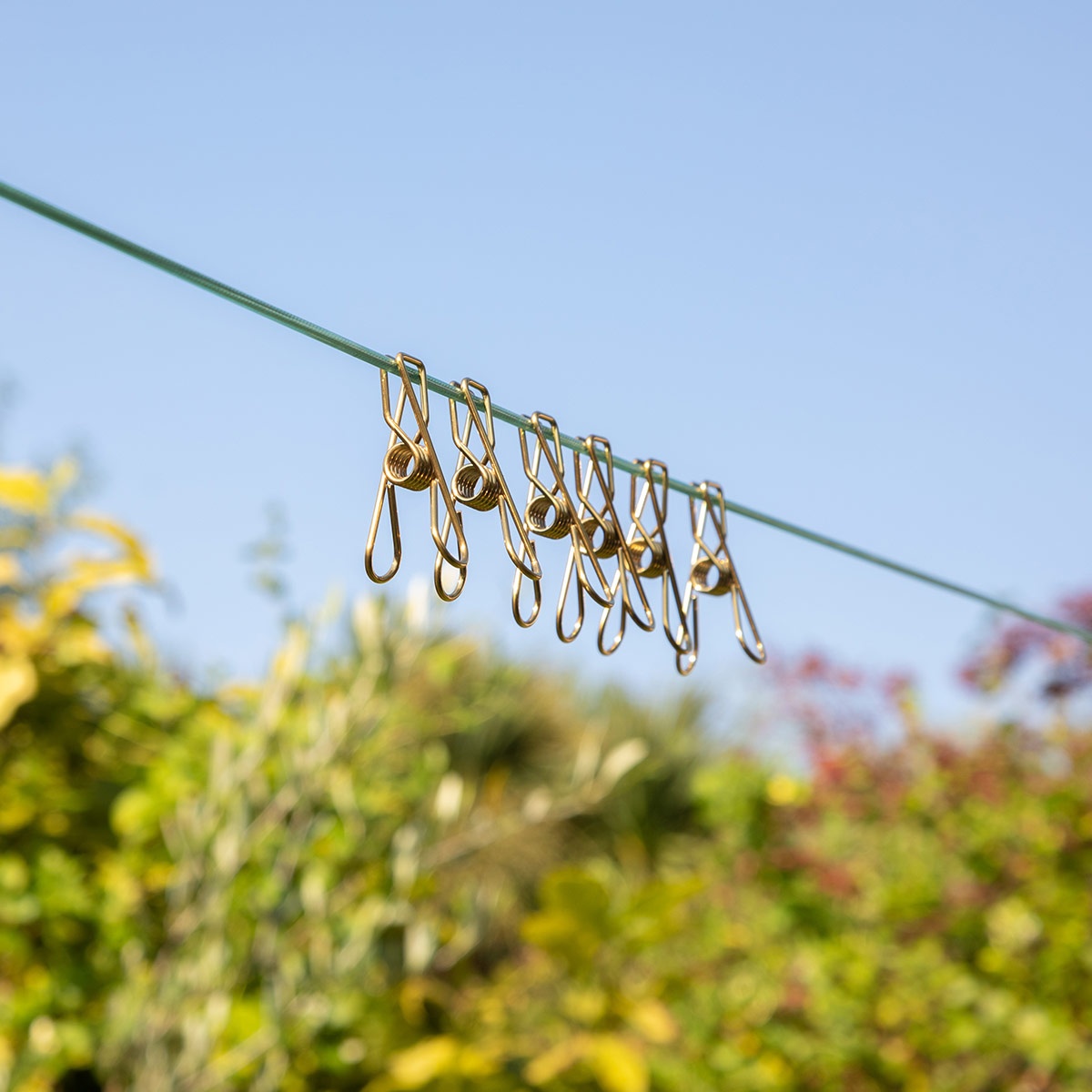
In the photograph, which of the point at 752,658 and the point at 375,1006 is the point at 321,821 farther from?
the point at 752,658

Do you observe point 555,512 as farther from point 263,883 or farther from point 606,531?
point 263,883

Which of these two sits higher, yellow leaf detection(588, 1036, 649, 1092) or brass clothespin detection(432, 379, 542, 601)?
brass clothespin detection(432, 379, 542, 601)

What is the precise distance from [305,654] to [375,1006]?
19.5 inches

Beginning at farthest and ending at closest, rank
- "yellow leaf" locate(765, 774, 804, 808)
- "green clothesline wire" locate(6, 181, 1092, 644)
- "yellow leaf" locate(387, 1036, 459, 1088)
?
"yellow leaf" locate(765, 774, 804, 808) → "yellow leaf" locate(387, 1036, 459, 1088) → "green clothesline wire" locate(6, 181, 1092, 644)

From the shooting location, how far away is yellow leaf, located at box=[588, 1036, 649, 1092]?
1535 mm

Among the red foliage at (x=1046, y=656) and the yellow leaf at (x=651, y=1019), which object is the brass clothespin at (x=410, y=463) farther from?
the red foliage at (x=1046, y=656)

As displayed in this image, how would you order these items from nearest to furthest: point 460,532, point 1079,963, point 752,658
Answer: point 460,532
point 752,658
point 1079,963

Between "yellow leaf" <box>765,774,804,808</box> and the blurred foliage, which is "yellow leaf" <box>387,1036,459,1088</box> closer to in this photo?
the blurred foliage

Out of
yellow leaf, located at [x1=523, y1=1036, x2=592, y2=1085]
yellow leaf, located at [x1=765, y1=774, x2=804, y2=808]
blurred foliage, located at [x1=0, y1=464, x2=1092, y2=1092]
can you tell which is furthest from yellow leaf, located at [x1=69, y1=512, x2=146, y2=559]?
yellow leaf, located at [x1=765, y1=774, x2=804, y2=808]

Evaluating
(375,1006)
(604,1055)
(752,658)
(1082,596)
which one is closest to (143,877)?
(375,1006)

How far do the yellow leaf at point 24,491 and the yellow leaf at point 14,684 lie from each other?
214 mm

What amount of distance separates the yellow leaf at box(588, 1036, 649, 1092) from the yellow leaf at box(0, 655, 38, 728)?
0.91 meters

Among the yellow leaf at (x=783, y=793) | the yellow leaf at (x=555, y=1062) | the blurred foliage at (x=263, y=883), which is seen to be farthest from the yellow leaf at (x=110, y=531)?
the yellow leaf at (x=783, y=793)

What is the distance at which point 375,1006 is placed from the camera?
1.60 meters
